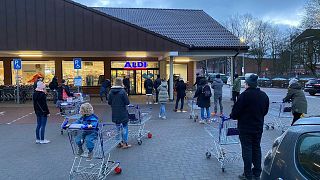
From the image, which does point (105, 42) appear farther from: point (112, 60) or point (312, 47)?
point (312, 47)

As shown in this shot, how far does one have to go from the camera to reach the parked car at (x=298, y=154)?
279 centimetres

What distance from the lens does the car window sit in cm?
274

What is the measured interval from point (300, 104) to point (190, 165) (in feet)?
12.8

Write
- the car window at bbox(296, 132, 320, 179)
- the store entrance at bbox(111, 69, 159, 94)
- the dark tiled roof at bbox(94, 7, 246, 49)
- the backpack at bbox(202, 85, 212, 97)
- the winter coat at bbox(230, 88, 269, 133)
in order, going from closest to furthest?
the car window at bbox(296, 132, 320, 179) → the winter coat at bbox(230, 88, 269, 133) → the backpack at bbox(202, 85, 212, 97) → the dark tiled roof at bbox(94, 7, 246, 49) → the store entrance at bbox(111, 69, 159, 94)

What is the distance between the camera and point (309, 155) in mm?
2855

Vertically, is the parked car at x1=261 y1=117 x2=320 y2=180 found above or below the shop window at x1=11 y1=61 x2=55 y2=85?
below

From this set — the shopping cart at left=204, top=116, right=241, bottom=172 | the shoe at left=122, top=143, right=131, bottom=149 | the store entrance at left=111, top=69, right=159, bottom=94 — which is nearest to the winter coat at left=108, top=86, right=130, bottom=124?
the shoe at left=122, top=143, right=131, bottom=149

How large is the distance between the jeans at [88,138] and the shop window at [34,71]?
20.8 meters

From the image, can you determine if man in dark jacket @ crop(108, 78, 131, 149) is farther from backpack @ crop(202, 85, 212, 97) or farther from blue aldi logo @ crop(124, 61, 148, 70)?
blue aldi logo @ crop(124, 61, 148, 70)

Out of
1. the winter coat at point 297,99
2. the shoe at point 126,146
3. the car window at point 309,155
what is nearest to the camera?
the car window at point 309,155

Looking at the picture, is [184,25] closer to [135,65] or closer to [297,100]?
[135,65]

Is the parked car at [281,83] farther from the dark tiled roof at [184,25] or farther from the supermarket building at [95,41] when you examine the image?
the supermarket building at [95,41]

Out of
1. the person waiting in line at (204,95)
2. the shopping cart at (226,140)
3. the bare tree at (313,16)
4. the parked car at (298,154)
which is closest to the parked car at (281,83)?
the bare tree at (313,16)

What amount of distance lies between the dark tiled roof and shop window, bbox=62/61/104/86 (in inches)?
170
